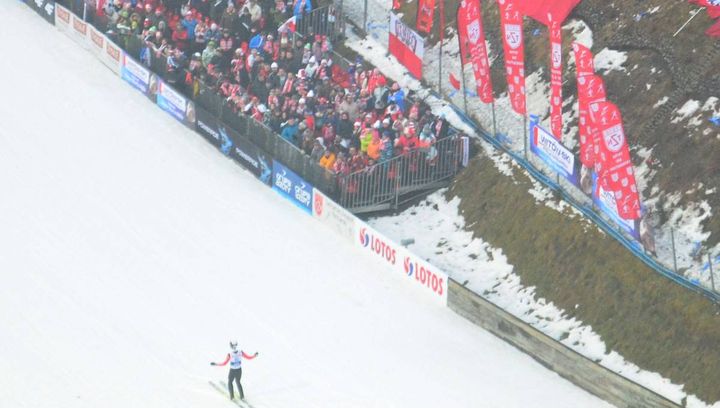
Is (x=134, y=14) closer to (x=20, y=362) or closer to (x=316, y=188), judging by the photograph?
(x=316, y=188)

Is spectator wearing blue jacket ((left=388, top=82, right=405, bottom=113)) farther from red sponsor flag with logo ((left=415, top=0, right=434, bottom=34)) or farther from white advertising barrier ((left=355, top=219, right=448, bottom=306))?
white advertising barrier ((left=355, top=219, right=448, bottom=306))

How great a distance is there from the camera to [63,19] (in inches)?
1801

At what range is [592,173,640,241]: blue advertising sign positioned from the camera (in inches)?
1184

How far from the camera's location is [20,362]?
30.7m

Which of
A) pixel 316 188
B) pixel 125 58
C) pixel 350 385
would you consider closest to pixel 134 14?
pixel 125 58

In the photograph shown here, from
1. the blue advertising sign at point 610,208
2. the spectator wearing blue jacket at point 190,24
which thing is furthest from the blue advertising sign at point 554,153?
the spectator wearing blue jacket at point 190,24

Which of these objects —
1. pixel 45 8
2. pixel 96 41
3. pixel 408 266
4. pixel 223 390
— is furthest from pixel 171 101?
pixel 223 390

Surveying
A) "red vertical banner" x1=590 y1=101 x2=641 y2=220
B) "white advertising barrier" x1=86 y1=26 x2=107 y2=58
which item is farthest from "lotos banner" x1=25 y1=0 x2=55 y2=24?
"red vertical banner" x1=590 y1=101 x2=641 y2=220

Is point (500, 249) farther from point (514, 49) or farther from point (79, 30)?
point (79, 30)

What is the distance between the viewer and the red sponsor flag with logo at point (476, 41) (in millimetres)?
34875

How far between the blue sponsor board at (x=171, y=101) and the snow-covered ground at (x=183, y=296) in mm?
275

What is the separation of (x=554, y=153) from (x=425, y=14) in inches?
304

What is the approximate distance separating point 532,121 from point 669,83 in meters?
3.01

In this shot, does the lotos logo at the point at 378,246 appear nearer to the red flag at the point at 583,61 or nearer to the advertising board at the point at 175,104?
the red flag at the point at 583,61
